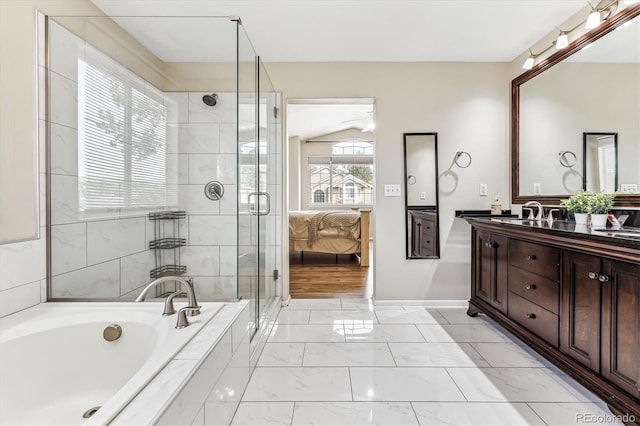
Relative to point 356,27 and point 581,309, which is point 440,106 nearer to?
point 356,27

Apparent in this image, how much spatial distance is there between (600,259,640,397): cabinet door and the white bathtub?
184cm

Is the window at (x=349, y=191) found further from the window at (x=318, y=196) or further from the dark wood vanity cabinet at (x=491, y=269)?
the dark wood vanity cabinet at (x=491, y=269)

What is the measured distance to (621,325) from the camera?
1.33m

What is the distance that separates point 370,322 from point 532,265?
4.20 ft

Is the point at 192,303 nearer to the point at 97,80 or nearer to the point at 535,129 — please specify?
the point at 97,80

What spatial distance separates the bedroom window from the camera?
7691 millimetres

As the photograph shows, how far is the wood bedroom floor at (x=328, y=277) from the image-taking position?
10.9 feet

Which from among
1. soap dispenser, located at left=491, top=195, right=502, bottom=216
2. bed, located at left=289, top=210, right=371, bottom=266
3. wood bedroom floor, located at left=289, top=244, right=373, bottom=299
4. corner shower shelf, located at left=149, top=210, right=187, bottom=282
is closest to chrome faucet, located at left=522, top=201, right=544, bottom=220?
soap dispenser, located at left=491, top=195, right=502, bottom=216

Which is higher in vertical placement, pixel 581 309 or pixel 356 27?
pixel 356 27

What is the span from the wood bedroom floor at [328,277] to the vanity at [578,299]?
4.81 ft

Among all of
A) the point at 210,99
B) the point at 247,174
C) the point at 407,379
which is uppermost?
the point at 210,99

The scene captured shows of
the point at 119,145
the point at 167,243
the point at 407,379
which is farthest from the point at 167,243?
the point at 407,379

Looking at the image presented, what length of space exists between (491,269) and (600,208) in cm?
82

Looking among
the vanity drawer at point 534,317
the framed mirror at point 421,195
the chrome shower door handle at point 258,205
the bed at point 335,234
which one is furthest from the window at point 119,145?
the vanity drawer at point 534,317
